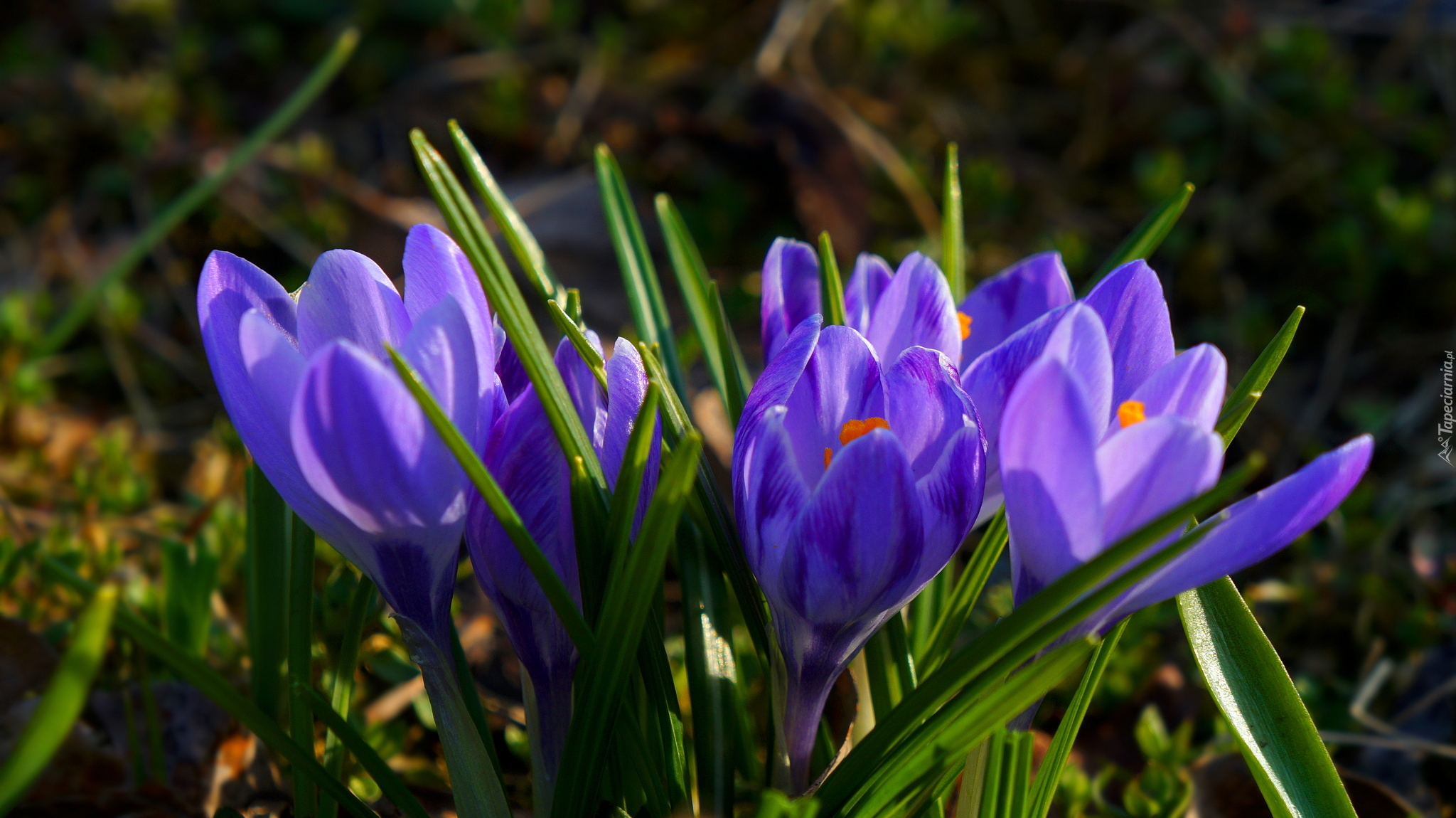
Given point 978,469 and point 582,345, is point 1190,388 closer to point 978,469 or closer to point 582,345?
point 978,469

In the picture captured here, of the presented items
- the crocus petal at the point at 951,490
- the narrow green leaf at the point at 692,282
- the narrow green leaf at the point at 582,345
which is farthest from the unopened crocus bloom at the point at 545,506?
the narrow green leaf at the point at 692,282

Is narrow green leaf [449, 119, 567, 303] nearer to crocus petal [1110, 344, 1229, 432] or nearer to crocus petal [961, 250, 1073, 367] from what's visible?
crocus petal [961, 250, 1073, 367]

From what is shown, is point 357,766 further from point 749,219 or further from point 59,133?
point 59,133

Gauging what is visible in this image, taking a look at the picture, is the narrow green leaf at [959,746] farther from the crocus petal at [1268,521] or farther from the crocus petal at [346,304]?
the crocus petal at [346,304]

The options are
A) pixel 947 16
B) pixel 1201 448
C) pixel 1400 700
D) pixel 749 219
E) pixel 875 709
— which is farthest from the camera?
pixel 947 16

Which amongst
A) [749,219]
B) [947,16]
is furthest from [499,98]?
[947,16]

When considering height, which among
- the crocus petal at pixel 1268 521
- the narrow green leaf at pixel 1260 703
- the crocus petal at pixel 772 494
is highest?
the crocus petal at pixel 772 494

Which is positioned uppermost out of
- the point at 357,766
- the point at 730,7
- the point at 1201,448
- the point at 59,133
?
the point at 59,133
